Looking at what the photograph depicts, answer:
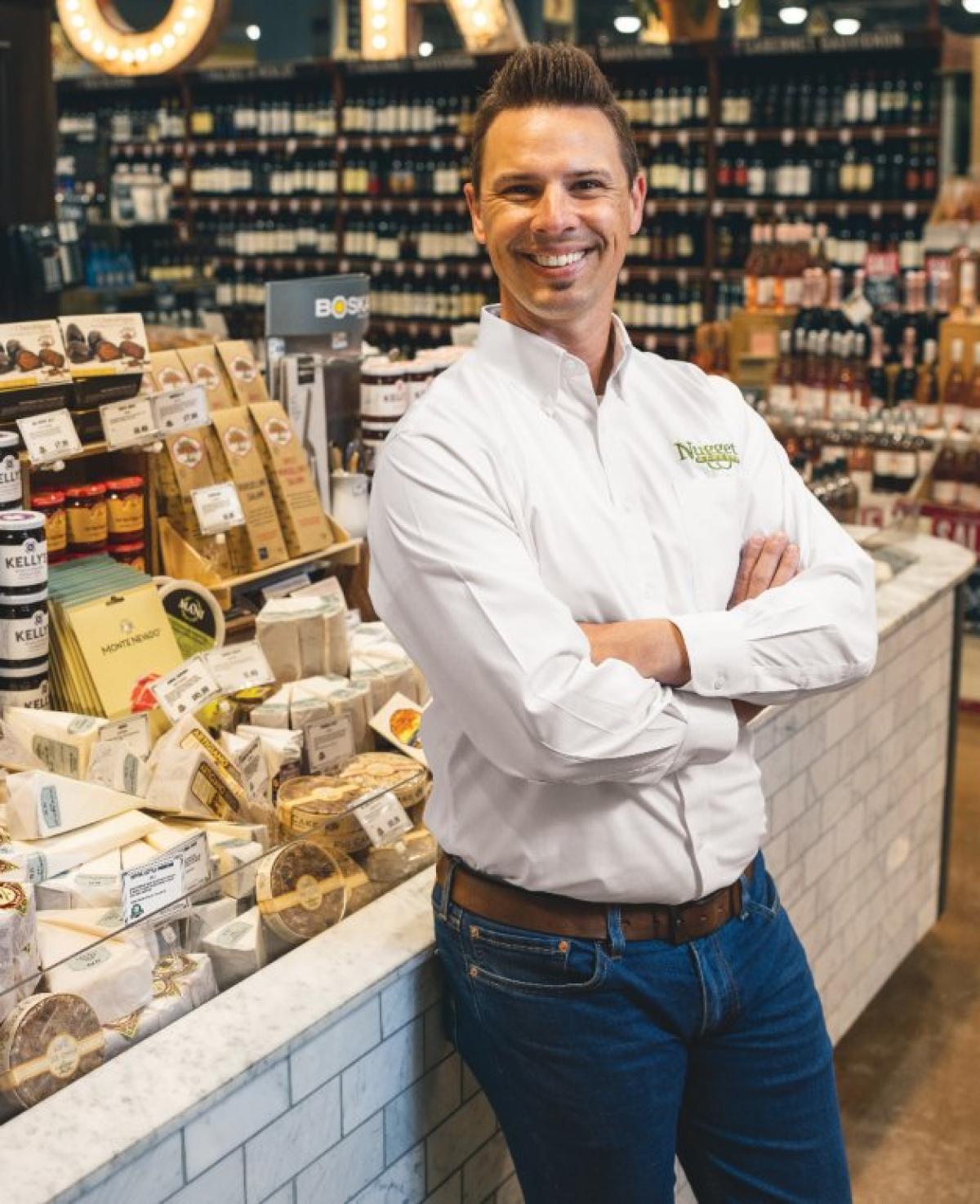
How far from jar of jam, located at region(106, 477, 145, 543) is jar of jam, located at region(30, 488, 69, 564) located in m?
0.12

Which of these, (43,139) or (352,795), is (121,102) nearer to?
(43,139)

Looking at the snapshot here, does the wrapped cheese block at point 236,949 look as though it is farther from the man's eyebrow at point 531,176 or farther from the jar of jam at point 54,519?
the jar of jam at point 54,519

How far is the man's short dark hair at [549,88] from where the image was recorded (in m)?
1.73

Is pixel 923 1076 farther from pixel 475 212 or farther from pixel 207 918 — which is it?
pixel 475 212

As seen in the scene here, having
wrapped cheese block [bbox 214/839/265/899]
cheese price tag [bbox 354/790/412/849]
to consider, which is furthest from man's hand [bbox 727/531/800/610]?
wrapped cheese block [bbox 214/839/265/899]

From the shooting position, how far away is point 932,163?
8.30 meters

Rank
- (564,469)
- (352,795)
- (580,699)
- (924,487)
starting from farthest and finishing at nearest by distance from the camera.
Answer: (924,487), (352,795), (564,469), (580,699)

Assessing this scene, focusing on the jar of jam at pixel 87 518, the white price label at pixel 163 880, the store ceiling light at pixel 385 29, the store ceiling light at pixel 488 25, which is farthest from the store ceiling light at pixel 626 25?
the white price label at pixel 163 880

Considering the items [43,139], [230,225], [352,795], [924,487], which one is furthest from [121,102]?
[352,795]

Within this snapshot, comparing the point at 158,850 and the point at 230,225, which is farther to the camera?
the point at 230,225

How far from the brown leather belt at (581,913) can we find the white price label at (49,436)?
132 centimetres

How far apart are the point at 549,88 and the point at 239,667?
1.26 metres

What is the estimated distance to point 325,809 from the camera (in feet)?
7.44

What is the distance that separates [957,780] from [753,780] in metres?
3.74
